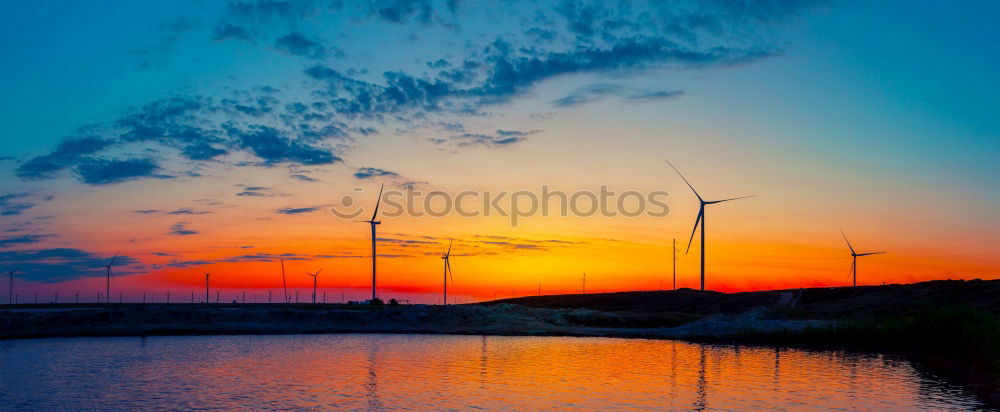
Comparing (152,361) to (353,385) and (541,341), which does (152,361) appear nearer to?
(353,385)

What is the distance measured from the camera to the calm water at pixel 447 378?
26.5 m

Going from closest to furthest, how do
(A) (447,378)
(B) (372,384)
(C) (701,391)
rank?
(C) (701,391)
(B) (372,384)
(A) (447,378)

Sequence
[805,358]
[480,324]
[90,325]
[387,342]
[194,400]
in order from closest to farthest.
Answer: [194,400] → [805,358] → [387,342] → [90,325] → [480,324]

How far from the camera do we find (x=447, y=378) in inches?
1275

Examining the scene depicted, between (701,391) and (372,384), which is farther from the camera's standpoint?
(372,384)

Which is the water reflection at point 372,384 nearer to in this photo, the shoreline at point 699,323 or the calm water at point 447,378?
the calm water at point 447,378

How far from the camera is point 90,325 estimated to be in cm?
5819

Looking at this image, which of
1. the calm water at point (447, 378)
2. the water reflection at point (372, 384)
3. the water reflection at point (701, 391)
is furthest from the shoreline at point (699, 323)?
the water reflection at point (372, 384)

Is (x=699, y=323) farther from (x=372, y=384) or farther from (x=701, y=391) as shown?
(x=372, y=384)

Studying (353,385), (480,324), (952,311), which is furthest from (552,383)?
(480,324)

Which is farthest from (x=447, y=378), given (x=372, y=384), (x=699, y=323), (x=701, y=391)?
(x=699, y=323)

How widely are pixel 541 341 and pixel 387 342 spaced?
10392 millimetres

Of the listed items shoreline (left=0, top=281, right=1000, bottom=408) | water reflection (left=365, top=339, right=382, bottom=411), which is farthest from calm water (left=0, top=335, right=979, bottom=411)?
shoreline (left=0, top=281, right=1000, bottom=408)

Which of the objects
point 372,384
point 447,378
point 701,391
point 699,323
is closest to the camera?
point 701,391
